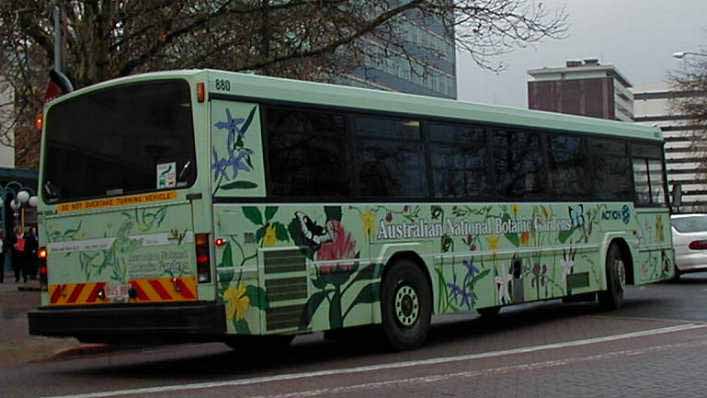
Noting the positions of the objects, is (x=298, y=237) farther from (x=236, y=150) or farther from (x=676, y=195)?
(x=676, y=195)

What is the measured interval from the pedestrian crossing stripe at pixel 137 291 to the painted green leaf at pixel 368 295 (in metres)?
2.10

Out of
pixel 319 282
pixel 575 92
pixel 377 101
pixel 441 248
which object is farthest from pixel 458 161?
pixel 575 92

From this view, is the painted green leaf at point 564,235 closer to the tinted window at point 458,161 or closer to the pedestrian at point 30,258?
the tinted window at point 458,161

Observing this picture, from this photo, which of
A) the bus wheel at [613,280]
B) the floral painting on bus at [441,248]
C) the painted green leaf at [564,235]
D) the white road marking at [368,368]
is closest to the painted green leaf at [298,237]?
the floral painting on bus at [441,248]

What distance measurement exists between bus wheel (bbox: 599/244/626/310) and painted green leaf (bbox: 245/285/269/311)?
804cm

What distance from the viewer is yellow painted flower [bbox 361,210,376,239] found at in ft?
40.0

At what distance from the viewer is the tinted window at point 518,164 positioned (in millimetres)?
14750

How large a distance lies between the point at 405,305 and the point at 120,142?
387 centimetres

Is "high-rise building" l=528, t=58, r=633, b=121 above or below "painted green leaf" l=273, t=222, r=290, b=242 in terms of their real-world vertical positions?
above

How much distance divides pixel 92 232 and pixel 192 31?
34.7 feet

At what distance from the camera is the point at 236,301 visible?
34.4ft

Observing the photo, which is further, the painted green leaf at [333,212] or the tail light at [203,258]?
the painted green leaf at [333,212]

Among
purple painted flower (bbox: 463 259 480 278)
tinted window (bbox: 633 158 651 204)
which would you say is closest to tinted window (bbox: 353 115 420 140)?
purple painted flower (bbox: 463 259 480 278)

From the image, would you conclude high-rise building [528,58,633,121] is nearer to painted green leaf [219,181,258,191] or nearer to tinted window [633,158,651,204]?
tinted window [633,158,651,204]
